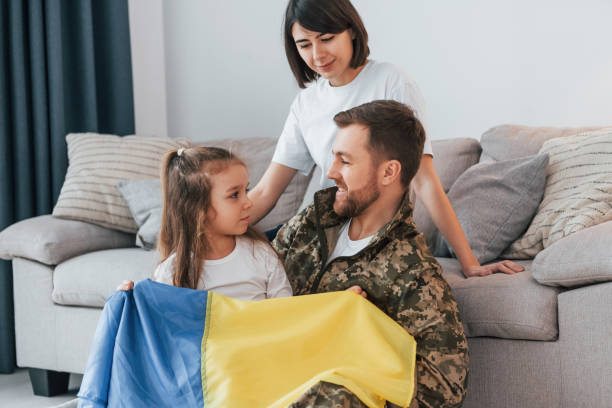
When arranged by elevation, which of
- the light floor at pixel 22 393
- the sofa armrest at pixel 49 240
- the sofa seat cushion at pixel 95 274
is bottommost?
the light floor at pixel 22 393

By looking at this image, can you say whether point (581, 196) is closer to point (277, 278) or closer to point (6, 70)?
point (277, 278)

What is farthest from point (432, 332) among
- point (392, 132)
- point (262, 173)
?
point (262, 173)

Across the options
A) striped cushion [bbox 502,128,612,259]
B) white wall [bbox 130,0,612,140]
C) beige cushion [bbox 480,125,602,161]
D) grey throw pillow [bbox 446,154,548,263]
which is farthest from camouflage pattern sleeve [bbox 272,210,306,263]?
white wall [bbox 130,0,612,140]

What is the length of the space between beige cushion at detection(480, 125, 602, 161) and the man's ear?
97cm

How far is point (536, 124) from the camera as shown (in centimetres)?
279

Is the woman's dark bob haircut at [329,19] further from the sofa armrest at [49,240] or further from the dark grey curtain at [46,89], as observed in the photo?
the dark grey curtain at [46,89]

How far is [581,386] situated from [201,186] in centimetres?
101

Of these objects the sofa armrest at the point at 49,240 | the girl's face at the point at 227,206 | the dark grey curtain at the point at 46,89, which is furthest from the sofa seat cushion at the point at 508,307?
the dark grey curtain at the point at 46,89

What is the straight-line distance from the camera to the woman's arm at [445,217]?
1.87 m

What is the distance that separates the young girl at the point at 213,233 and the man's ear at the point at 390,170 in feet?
1.09

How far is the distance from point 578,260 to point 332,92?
31.6 inches

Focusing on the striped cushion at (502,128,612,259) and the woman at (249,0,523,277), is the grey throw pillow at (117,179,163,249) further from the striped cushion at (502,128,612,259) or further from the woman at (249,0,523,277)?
the striped cushion at (502,128,612,259)

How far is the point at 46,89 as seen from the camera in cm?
308

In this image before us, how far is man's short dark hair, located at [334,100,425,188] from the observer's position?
62.4 inches
